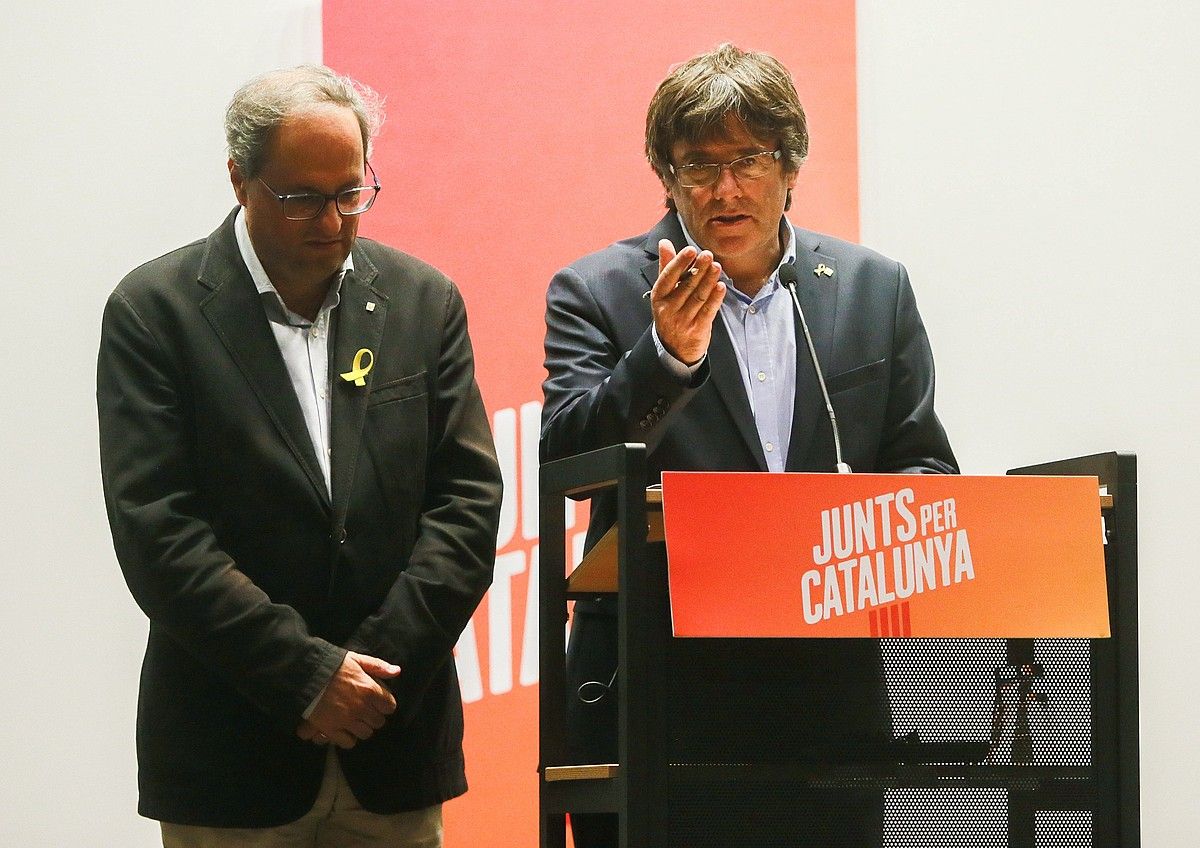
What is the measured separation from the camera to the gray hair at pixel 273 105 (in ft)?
7.20

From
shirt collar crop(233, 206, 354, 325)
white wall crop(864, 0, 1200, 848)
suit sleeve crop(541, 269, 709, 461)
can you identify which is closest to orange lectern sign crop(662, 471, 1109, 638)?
suit sleeve crop(541, 269, 709, 461)

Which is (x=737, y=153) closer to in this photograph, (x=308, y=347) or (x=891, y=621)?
(x=308, y=347)

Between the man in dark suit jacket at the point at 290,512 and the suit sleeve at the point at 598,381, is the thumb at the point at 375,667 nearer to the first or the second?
the man in dark suit jacket at the point at 290,512

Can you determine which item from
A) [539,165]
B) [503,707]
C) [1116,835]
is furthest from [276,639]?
[539,165]

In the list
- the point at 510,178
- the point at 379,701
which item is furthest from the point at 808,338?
the point at 510,178

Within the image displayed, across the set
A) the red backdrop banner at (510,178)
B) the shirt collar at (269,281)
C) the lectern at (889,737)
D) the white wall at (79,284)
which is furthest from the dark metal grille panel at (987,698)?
the white wall at (79,284)

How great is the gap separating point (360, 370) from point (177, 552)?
397mm

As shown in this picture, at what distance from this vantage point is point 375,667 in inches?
81.0

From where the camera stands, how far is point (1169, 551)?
3.61 m

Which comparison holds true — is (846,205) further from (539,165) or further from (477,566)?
(477,566)

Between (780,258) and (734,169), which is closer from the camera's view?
(734,169)

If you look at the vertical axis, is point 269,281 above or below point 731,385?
above

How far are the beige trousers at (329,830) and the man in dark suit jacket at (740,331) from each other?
0.35m

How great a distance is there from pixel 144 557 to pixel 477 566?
1.62ft
